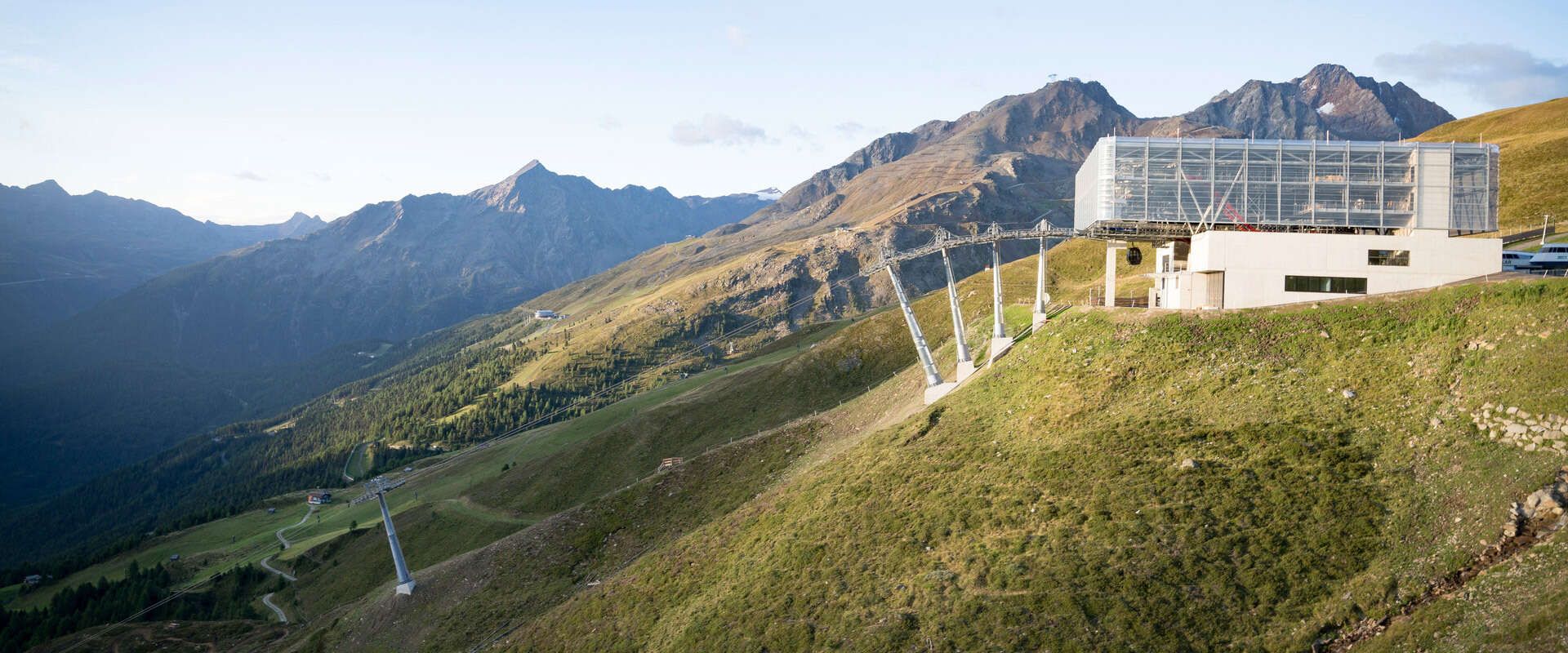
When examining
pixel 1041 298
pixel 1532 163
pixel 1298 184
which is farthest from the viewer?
pixel 1532 163

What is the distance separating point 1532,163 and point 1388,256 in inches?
2705

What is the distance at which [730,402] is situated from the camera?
→ 329 ft

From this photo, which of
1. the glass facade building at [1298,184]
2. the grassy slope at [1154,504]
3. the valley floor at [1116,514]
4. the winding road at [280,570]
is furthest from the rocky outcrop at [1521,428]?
the winding road at [280,570]

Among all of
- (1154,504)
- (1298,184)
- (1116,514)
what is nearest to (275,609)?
(1116,514)

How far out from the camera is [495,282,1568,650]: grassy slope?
33.4m

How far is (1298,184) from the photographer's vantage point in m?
56.9

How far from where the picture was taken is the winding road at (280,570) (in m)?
96.1

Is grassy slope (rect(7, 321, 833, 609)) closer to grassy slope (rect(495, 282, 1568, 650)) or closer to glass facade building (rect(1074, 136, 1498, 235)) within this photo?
grassy slope (rect(495, 282, 1568, 650))

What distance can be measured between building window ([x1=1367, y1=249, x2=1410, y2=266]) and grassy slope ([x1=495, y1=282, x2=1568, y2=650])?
728cm

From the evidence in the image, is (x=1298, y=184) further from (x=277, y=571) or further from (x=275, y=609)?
(x=277, y=571)

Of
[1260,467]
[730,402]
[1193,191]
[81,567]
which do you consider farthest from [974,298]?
[81,567]

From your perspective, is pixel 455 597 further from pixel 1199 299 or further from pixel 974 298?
pixel 974 298

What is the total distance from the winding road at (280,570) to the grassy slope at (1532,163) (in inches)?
5433

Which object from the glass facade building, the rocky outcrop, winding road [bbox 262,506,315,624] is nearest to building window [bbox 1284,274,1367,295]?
the glass facade building
